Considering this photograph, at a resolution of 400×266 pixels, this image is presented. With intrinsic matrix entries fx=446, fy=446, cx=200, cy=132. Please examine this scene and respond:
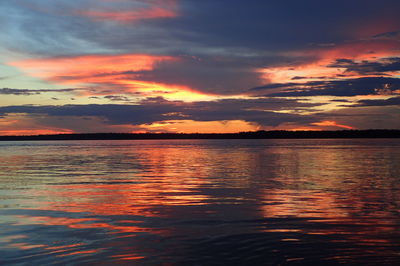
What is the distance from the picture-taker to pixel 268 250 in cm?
1177

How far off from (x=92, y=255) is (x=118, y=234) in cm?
249

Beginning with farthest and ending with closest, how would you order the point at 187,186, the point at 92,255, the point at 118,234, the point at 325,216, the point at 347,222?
the point at 187,186 < the point at 325,216 < the point at 347,222 < the point at 118,234 < the point at 92,255

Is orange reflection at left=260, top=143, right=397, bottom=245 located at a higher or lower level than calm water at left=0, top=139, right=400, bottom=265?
lower

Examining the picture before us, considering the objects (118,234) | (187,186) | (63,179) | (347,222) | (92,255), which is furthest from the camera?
(63,179)

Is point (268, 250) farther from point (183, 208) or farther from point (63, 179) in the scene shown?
point (63, 179)

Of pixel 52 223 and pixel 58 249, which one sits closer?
pixel 58 249

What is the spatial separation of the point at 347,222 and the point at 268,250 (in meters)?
5.14

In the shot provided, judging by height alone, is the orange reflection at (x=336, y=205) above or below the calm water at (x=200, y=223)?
below

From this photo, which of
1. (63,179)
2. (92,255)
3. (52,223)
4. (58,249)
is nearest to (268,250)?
(92,255)

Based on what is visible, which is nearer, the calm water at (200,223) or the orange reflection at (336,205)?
the calm water at (200,223)

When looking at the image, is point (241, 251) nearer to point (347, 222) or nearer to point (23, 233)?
point (347, 222)

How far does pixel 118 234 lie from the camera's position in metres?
13.9

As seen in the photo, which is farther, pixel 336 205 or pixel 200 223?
pixel 336 205

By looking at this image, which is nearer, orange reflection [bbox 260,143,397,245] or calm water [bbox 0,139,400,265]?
calm water [bbox 0,139,400,265]
